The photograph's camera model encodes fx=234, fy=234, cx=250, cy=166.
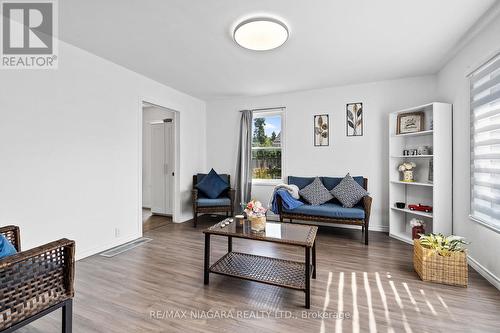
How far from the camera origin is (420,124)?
11.3 ft

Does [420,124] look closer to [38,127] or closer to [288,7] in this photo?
[288,7]

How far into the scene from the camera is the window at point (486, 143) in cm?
218

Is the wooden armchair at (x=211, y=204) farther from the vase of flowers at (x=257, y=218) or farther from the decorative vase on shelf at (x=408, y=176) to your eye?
the decorative vase on shelf at (x=408, y=176)

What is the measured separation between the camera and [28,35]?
Result: 93.6 inches

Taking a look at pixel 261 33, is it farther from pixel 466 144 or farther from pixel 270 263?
pixel 466 144

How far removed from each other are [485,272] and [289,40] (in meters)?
3.07

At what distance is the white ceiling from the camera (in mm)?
2025

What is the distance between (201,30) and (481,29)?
281 centimetres

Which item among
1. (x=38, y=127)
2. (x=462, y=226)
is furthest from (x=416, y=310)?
(x=38, y=127)

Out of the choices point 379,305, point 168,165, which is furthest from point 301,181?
point 168,165

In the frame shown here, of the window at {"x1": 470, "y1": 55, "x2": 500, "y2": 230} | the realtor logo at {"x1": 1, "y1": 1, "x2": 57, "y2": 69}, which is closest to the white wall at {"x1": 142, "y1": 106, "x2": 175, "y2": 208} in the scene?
the realtor logo at {"x1": 1, "y1": 1, "x2": 57, "y2": 69}

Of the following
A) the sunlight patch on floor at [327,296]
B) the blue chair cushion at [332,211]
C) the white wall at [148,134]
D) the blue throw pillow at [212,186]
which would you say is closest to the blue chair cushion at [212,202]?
the blue throw pillow at [212,186]

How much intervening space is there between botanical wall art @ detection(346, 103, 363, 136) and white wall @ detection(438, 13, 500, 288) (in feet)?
3.60

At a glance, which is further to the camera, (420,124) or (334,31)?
(420,124)
